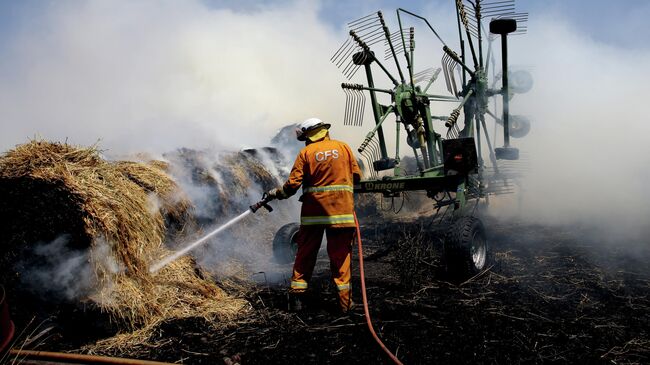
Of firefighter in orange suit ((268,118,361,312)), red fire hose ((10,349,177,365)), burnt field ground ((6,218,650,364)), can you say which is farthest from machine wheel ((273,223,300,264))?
red fire hose ((10,349,177,365))

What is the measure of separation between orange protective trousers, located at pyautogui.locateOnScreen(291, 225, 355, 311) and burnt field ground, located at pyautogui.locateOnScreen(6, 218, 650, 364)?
0.27m

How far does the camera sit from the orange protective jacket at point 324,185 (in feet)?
15.0

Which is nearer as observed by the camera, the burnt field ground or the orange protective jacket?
the burnt field ground

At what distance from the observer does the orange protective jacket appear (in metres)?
4.57

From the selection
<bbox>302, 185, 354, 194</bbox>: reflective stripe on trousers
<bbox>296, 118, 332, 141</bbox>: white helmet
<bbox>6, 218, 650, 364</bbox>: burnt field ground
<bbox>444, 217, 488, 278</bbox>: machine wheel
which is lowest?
<bbox>6, 218, 650, 364</bbox>: burnt field ground

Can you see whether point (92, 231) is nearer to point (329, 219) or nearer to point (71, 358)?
point (71, 358)

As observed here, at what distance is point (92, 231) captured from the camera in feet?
13.3

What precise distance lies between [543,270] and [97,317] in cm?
540

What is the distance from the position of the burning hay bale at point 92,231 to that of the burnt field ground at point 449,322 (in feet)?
1.29

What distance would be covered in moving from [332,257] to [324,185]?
2.54 feet

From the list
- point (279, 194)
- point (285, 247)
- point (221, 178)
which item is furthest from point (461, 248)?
point (221, 178)

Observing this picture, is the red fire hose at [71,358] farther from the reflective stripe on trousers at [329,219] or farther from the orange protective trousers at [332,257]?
the reflective stripe on trousers at [329,219]

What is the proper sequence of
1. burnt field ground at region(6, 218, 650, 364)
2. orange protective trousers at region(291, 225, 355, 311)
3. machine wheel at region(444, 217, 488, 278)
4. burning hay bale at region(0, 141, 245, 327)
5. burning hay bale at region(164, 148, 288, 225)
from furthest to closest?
burning hay bale at region(164, 148, 288, 225) < machine wheel at region(444, 217, 488, 278) < orange protective trousers at region(291, 225, 355, 311) < burning hay bale at region(0, 141, 245, 327) < burnt field ground at region(6, 218, 650, 364)

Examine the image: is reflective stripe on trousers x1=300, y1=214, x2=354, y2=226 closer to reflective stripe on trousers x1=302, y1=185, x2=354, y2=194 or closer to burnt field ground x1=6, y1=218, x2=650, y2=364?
reflective stripe on trousers x1=302, y1=185, x2=354, y2=194
